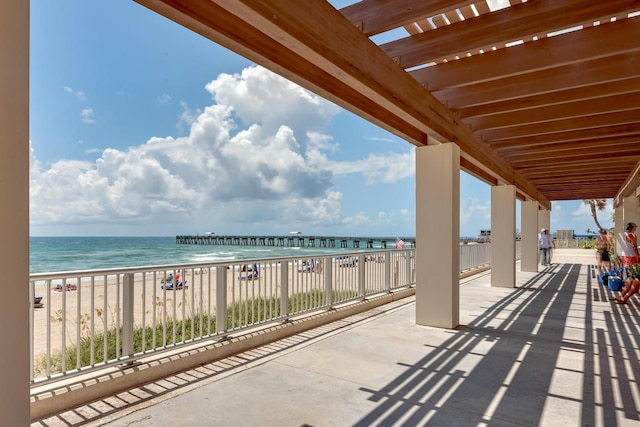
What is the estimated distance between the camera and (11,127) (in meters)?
1.24

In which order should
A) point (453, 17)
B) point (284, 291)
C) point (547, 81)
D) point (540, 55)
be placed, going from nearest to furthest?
point (453, 17)
point (540, 55)
point (547, 81)
point (284, 291)

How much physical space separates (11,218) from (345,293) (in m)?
4.69

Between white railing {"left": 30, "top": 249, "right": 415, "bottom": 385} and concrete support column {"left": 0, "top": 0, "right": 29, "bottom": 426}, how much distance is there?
1.28 meters

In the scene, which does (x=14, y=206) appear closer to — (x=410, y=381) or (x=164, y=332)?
(x=164, y=332)

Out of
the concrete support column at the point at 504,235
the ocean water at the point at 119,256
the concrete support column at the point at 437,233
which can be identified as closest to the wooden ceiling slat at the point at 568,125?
the concrete support column at the point at 437,233

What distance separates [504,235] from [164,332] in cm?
703

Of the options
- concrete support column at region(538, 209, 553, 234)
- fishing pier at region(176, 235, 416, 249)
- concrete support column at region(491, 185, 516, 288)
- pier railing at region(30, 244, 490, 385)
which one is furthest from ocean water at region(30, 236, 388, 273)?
pier railing at region(30, 244, 490, 385)

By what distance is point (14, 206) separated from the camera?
1.25 m

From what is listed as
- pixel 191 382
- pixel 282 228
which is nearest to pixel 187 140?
pixel 282 228

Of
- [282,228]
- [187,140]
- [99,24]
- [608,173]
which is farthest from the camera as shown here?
[282,228]

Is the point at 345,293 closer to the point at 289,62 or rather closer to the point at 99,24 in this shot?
the point at 289,62

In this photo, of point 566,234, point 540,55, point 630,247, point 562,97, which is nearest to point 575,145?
point 630,247

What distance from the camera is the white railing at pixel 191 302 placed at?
2811 mm

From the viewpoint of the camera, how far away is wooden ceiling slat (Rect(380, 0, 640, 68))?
248cm
